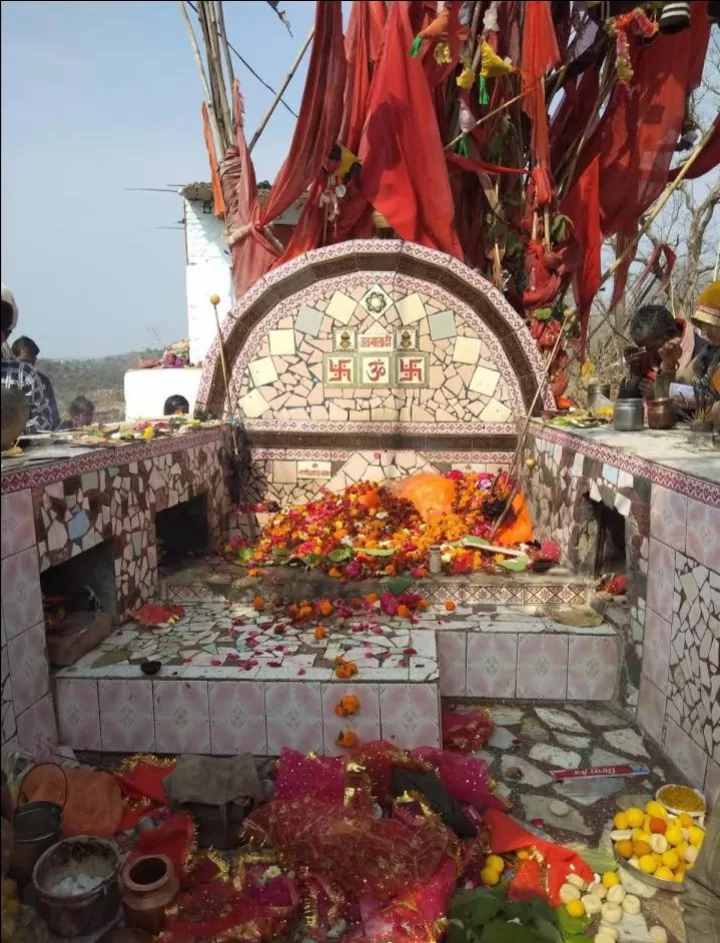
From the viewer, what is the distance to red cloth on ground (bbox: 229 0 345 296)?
283 inches

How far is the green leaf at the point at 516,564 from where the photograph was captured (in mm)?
6039

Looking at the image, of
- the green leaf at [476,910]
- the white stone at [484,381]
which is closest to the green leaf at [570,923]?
the green leaf at [476,910]

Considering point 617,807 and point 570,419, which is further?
point 570,419

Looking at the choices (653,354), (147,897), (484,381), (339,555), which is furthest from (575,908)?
(484,381)

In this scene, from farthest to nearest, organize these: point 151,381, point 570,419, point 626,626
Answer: point 151,381 < point 570,419 < point 626,626

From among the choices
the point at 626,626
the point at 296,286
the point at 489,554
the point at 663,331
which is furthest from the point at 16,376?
the point at 663,331

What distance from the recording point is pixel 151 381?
14.6 meters

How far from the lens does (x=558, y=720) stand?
4906 mm

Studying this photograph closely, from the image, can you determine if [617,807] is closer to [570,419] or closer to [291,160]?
[570,419]

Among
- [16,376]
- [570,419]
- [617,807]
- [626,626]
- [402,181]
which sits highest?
[402,181]

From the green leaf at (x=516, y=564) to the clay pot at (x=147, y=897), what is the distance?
12.7ft

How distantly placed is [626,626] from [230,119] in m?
9.63

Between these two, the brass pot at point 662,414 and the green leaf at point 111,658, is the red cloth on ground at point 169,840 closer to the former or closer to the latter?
the green leaf at point 111,658

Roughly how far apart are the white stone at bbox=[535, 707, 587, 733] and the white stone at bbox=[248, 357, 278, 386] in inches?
187
